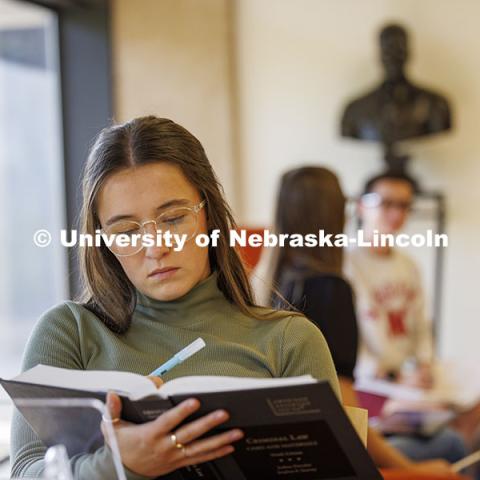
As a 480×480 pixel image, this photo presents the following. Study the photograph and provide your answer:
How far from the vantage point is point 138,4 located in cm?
364

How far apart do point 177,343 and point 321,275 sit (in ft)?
2.72

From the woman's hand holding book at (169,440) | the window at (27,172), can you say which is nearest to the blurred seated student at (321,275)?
the woman's hand holding book at (169,440)

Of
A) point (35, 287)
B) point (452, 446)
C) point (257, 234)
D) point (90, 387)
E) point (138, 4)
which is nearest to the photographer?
point (90, 387)

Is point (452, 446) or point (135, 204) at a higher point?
point (135, 204)

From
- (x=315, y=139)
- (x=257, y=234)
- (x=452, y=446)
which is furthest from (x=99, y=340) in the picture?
(x=315, y=139)

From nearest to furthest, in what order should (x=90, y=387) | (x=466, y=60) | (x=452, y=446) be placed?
(x=90, y=387), (x=452, y=446), (x=466, y=60)

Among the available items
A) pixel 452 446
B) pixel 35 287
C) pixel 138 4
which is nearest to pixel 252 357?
pixel 452 446

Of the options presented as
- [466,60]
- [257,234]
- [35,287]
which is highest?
[466,60]

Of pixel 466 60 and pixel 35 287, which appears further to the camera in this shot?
pixel 466 60

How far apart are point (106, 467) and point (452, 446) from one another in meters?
1.71

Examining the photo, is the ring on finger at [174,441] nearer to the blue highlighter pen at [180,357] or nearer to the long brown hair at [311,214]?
the blue highlighter pen at [180,357]

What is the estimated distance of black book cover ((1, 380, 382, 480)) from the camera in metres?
1.04

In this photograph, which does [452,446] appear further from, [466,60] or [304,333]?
[466,60]

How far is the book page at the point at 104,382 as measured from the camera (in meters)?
1.06
